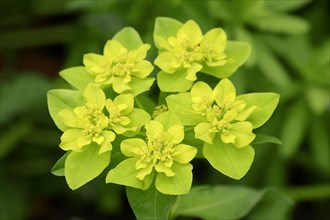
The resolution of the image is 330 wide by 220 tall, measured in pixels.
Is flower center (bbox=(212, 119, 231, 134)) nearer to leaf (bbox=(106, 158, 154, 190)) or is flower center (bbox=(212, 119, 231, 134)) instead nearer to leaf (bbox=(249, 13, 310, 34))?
leaf (bbox=(106, 158, 154, 190))

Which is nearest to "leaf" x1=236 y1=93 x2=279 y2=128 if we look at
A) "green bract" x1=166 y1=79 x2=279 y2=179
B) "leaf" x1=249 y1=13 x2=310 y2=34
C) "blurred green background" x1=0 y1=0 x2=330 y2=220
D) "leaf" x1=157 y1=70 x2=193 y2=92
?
"green bract" x1=166 y1=79 x2=279 y2=179

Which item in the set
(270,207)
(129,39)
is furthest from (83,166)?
(270,207)

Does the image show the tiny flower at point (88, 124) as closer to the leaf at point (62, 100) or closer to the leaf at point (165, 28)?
the leaf at point (62, 100)

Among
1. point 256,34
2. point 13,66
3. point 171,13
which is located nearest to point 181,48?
point 171,13

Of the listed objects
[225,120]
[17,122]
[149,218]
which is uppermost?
[225,120]

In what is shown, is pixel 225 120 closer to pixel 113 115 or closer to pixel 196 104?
pixel 196 104

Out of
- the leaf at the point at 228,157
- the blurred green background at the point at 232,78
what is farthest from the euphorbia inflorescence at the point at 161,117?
the blurred green background at the point at 232,78

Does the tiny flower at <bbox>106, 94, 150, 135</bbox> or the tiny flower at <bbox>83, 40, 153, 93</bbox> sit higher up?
the tiny flower at <bbox>83, 40, 153, 93</bbox>
